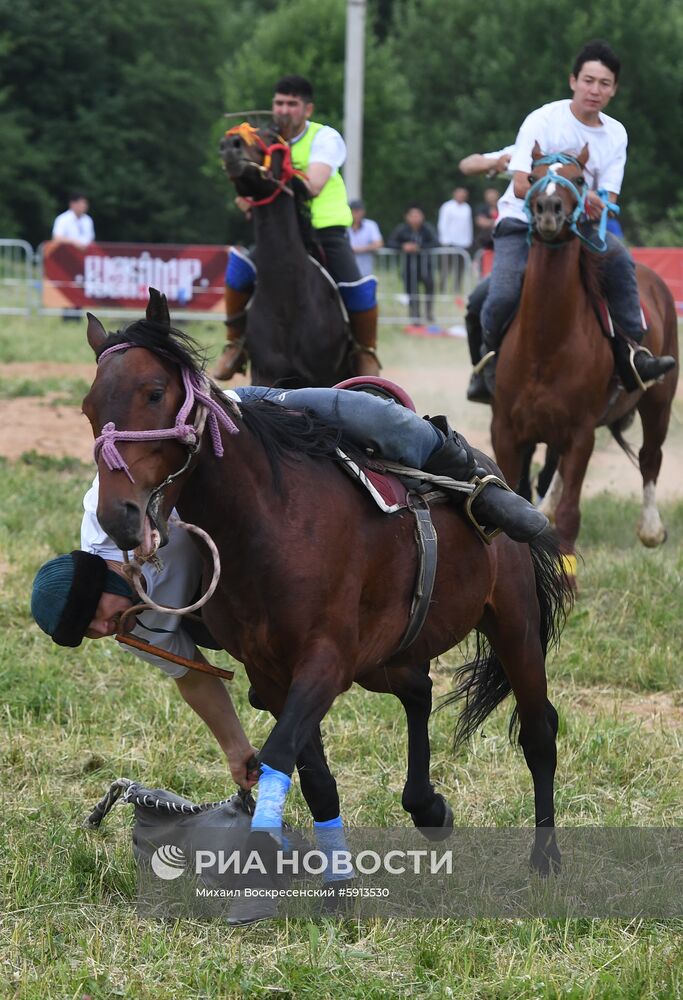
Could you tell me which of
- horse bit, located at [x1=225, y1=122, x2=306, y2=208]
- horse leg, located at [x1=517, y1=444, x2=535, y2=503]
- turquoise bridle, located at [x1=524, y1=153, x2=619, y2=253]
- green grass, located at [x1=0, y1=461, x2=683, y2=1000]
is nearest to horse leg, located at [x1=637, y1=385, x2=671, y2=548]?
horse leg, located at [x1=517, y1=444, x2=535, y2=503]

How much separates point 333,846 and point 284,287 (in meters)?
5.32

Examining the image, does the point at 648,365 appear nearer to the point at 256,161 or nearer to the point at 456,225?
the point at 256,161

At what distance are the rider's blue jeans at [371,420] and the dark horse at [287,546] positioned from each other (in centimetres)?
11

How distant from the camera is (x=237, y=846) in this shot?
14.8 ft

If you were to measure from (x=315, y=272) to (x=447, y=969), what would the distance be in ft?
19.8

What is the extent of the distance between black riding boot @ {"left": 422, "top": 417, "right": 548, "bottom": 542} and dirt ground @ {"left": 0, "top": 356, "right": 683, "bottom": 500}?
6579 millimetres

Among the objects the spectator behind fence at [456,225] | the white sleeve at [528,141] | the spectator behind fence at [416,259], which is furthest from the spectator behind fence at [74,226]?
the white sleeve at [528,141]

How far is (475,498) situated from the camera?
4453mm

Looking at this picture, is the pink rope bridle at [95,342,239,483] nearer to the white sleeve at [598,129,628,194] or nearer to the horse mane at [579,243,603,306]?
the horse mane at [579,243,603,306]

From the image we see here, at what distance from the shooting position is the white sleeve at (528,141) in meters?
8.05

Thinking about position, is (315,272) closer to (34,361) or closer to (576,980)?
(576,980)

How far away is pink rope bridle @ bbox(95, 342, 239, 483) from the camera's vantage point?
3.47 metres

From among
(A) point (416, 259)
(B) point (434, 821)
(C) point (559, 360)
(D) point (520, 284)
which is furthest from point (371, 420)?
(A) point (416, 259)

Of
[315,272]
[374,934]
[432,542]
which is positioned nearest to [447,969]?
[374,934]
